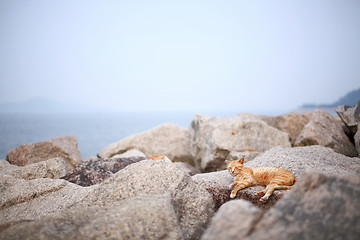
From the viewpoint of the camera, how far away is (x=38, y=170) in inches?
213

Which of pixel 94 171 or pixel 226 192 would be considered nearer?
pixel 226 192

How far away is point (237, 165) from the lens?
4.10 m

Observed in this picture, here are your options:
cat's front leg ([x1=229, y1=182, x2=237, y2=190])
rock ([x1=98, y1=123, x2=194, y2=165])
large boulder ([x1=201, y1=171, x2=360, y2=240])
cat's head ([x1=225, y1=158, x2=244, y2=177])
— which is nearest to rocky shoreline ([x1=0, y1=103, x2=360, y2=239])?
large boulder ([x1=201, y1=171, x2=360, y2=240])

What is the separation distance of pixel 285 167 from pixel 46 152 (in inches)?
295

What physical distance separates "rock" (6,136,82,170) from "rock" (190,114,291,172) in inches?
192

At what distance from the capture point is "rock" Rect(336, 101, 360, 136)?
6900 mm

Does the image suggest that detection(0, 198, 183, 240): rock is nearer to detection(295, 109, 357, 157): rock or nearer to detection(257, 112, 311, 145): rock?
detection(295, 109, 357, 157): rock

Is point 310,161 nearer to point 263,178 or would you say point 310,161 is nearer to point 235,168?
point 263,178

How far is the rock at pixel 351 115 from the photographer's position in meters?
6.90

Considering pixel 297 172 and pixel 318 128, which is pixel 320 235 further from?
pixel 318 128

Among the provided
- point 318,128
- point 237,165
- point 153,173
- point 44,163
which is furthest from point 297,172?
point 44,163

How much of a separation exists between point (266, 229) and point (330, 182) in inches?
30.5

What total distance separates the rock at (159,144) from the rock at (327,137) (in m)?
4.76

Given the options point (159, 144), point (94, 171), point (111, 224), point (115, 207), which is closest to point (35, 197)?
point (94, 171)
